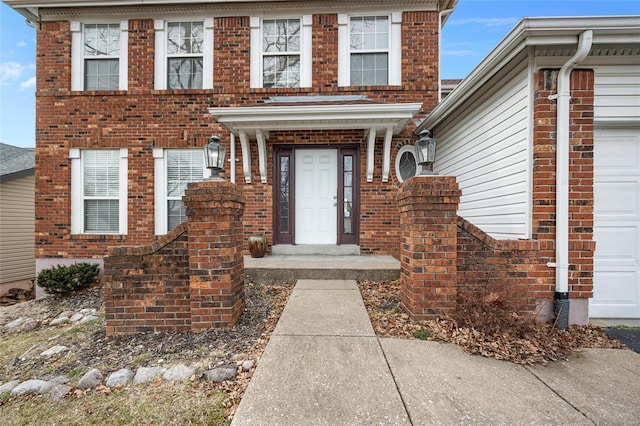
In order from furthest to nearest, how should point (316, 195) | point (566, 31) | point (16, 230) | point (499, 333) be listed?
point (16, 230)
point (316, 195)
point (566, 31)
point (499, 333)

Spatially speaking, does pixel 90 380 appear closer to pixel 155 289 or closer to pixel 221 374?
pixel 155 289

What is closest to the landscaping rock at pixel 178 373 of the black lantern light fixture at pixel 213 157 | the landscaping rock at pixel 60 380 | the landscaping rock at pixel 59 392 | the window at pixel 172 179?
the landscaping rock at pixel 59 392

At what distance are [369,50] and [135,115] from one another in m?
5.01

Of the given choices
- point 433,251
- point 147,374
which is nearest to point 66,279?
point 147,374

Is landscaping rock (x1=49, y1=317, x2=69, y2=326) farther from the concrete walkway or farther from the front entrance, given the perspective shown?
the concrete walkway

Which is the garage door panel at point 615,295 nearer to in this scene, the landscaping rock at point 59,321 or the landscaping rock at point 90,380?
the landscaping rock at point 90,380

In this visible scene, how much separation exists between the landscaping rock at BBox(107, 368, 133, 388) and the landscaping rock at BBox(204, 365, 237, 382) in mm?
640

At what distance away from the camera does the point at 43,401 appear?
211 cm

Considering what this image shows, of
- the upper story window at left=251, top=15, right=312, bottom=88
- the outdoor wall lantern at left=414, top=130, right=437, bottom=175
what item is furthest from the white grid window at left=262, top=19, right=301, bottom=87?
the outdoor wall lantern at left=414, top=130, right=437, bottom=175

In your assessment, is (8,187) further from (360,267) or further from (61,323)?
(360,267)

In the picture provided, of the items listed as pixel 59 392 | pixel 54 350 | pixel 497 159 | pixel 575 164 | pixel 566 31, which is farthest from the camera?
pixel 497 159

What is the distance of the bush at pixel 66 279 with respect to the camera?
515 cm

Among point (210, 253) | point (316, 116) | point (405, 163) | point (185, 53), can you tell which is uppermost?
point (185, 53)

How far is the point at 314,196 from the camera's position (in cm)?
595
